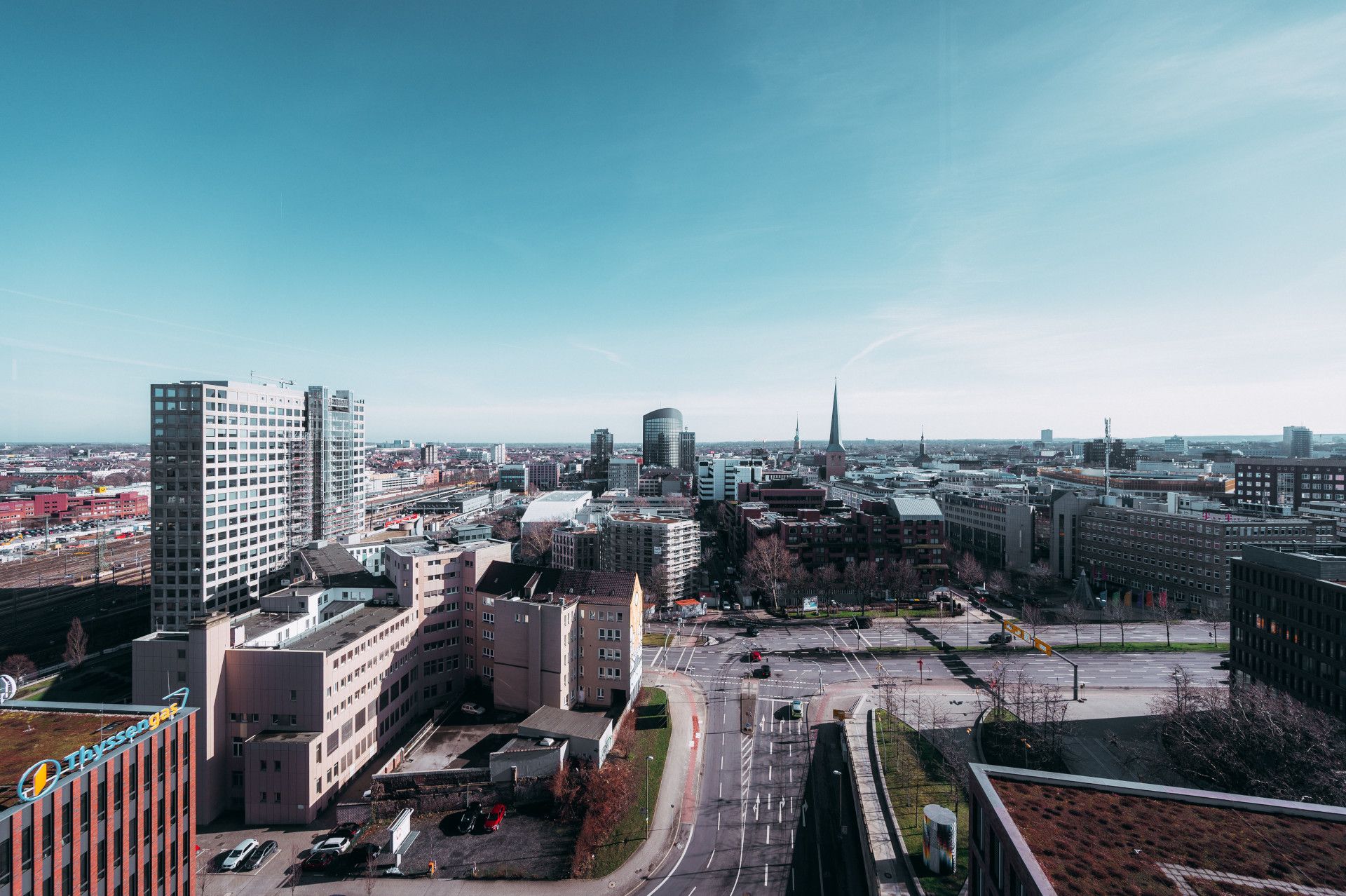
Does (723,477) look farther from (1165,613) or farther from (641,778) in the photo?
(641,778)

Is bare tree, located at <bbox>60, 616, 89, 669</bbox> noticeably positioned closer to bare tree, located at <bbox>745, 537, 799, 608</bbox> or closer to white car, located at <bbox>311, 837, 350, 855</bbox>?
white car, located at <bbox>311, 837, 350, 855</bbox>

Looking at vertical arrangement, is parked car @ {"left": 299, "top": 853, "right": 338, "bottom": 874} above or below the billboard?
below

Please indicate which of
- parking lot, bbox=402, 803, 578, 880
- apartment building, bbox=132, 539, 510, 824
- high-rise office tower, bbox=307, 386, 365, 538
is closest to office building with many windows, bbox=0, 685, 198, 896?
apartment building, bbox=132, 539, 510, 824

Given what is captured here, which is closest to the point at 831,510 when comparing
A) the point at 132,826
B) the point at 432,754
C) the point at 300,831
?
the point at 432,754

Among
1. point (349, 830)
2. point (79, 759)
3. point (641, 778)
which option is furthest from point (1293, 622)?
point (79, 759)

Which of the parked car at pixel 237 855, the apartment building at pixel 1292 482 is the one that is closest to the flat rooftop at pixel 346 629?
the parked car at pixel 237 855
